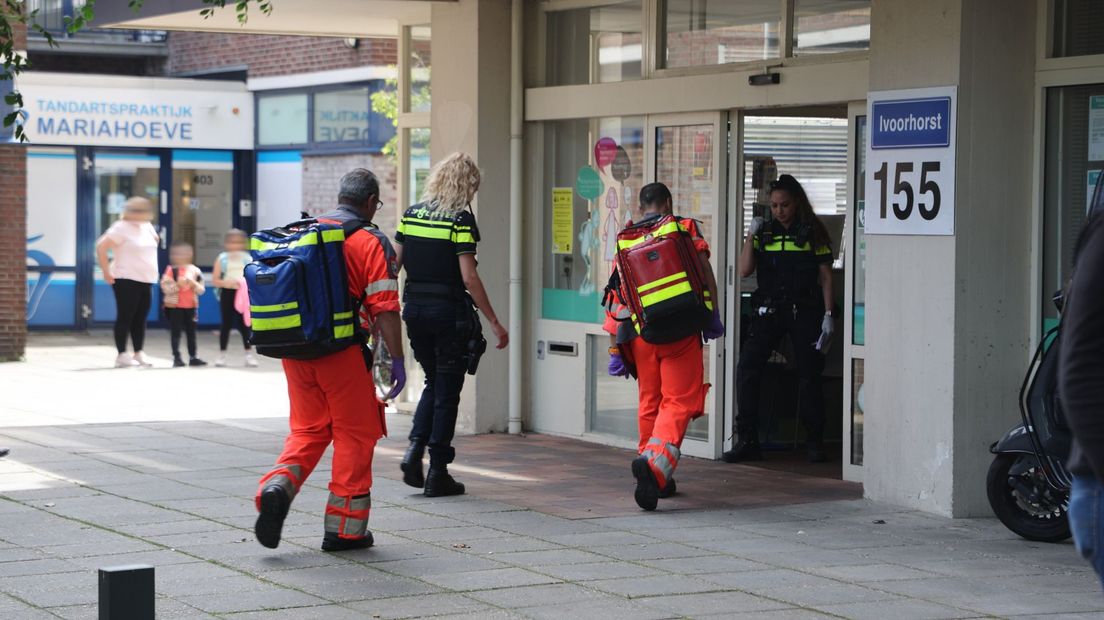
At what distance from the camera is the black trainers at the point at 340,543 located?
23.8 ft

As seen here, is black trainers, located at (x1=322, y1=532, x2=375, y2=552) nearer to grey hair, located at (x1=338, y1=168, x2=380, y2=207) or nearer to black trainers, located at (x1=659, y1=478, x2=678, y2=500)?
grey hair, located at (x1=338, y1=168, x2=380, y2=207)

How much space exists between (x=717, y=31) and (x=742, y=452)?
2744 millimetres

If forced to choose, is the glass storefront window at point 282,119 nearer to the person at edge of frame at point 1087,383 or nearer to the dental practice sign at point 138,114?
the dental practice sign at point 138,114

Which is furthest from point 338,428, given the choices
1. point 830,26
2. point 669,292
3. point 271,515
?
point 830,26

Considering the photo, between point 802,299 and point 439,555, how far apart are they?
424cm

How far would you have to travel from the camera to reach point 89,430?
1198 centimetres

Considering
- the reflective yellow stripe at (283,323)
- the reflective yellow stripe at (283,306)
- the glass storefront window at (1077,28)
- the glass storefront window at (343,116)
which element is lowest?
the reflective yellow stripe at (283,323)

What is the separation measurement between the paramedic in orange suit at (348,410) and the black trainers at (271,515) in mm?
109

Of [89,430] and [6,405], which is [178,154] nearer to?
[6,405]

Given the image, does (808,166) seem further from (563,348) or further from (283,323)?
(283,323)

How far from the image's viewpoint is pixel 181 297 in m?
18.2

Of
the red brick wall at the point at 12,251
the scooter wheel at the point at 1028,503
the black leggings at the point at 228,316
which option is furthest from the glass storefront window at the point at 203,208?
the scooter wheel at the point at 1028,503

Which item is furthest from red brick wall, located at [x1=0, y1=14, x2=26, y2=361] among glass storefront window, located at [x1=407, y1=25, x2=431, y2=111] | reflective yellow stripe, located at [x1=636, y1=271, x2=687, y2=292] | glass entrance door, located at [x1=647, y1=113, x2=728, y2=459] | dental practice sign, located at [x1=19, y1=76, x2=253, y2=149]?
reflective yellow stripe, located at [x1=636, y1=271, x2=687, y2=292]

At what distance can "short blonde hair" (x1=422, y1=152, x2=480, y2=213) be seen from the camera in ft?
28.6
